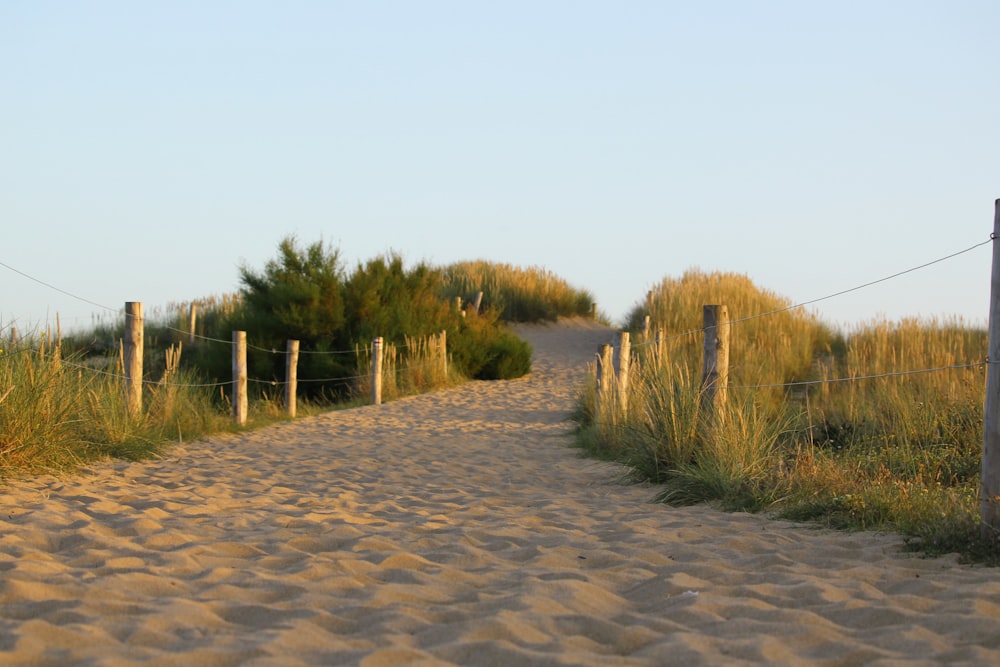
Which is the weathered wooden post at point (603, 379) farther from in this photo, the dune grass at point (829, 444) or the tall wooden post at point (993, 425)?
the tall wooden post at point (993, 425)

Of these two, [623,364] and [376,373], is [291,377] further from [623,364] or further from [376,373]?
[623,364]

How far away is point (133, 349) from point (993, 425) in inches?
306

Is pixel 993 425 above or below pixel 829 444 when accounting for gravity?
above

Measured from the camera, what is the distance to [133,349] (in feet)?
31.0

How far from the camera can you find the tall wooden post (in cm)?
411

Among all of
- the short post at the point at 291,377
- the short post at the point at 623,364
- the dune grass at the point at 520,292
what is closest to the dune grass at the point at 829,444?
the short post at the point at 623,364

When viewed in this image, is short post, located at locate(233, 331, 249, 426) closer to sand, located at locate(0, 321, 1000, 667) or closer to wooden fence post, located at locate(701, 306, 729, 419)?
sand, located at locate(0, 321, 1000, 667)

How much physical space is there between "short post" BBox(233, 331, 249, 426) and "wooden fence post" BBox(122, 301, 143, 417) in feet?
6.64

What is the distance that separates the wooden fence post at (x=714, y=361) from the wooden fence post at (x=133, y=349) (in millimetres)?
5263

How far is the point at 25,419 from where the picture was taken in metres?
6.69

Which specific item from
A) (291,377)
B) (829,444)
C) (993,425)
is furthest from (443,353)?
(993,425)

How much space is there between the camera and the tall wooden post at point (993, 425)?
411cm

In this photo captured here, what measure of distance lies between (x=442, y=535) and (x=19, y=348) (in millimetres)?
4472

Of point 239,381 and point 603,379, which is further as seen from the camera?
point 239,381
